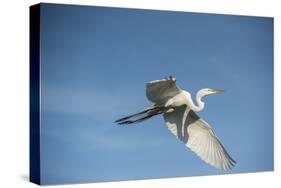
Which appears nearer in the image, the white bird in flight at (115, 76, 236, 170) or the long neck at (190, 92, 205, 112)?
the white bird in flight at (115, 76, 236, 170)

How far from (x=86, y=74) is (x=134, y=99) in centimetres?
72

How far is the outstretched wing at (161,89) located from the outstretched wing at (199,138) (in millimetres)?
228

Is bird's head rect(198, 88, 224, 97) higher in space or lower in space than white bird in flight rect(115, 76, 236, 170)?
higher

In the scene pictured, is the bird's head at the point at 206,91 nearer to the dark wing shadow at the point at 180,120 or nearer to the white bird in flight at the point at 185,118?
the white bird in flight at the point at 185,118

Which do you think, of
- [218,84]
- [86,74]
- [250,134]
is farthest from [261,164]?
[86,74]

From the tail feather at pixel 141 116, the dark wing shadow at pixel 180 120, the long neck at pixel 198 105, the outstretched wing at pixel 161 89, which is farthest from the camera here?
the long neck at pixel 198 105

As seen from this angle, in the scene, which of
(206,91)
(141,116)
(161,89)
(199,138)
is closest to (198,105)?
(206,91)

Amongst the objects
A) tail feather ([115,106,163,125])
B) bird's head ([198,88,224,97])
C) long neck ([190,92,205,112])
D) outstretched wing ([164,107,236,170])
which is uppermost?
bird's head ([198,88,224,97])

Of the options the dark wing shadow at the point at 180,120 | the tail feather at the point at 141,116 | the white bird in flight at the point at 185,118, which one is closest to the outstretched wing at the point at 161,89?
the white bird in flight at the point at 185,118

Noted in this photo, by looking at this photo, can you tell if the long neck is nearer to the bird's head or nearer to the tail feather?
the bird's head

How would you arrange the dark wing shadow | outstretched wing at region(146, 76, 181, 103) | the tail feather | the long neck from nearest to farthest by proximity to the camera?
1. the tail feather
2. outstretched wing at region(146, 76, 181, 103)
3. the dark wing shadow
4. the long neck

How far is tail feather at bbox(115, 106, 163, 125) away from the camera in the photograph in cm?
948

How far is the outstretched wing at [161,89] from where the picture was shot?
31.7 ft

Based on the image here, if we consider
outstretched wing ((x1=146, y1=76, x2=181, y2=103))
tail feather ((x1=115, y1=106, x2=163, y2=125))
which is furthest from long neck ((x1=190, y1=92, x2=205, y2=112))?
tail feather ((x1=115, y1=106, x2=163, y2=125))
